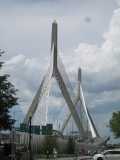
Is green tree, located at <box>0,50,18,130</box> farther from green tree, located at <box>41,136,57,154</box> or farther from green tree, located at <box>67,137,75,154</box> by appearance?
green tree, located at <box>67,137,75,154</box>

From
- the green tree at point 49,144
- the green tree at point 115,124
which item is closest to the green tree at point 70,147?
the green tree at point 49,144

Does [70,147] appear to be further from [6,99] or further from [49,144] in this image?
[6,99]

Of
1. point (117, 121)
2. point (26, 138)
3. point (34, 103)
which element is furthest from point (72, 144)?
point (34, 103)

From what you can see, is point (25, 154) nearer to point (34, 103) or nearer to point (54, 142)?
point (34, 103)

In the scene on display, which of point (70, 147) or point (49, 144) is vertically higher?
point (70, 147)

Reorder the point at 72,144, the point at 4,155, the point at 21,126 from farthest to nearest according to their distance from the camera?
the point at 72,144
the point at 21,126
the point at 4,155

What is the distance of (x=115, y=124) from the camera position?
145 meters

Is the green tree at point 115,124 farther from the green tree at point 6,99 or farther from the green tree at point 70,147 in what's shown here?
the green tree at point 6,99

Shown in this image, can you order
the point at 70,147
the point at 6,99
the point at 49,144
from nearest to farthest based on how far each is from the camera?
the point at 6,99, the point at 49,144, the point at 70,147

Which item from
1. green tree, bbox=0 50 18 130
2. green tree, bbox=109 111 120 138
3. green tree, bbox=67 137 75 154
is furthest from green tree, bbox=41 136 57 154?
green tree, bbox=0 50 18 130

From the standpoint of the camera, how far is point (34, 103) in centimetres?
11800

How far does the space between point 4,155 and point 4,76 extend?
1955cm

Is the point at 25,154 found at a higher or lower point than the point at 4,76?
lower

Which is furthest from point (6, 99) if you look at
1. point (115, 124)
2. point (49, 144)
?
point (115, 124)
